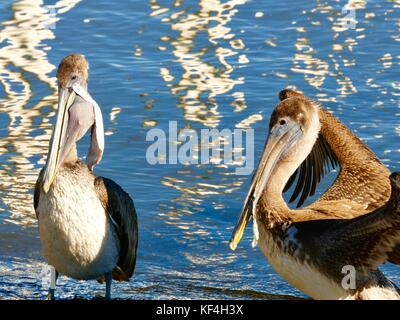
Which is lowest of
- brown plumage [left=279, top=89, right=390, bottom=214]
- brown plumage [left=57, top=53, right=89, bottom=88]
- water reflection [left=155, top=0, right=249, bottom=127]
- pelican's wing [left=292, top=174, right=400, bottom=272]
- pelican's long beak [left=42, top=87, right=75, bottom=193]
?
water reflection [left=155, top=0, right=249, bottom=127]

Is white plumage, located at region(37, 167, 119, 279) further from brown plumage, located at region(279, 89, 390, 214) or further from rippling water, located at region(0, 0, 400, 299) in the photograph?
brown plumage, located at region(279, 89, 390, 214)

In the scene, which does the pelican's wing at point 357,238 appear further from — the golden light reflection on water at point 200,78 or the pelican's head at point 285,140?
the golden light reflection on water at point 200,78

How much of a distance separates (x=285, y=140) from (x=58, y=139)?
53.4 inches

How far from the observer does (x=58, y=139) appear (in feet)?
21.7

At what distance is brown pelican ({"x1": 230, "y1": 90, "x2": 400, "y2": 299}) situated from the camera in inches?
242

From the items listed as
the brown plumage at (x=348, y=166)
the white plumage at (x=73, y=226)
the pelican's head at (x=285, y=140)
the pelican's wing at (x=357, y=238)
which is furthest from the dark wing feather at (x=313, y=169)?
the white plumage at (x=73, y=226)

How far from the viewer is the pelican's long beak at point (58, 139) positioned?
650 cm

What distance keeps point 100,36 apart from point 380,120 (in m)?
3.48

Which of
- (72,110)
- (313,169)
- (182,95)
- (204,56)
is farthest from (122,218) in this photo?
(204,56)

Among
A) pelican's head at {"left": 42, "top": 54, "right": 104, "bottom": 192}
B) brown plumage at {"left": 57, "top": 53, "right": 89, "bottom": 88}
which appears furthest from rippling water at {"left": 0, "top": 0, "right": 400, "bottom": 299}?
brown plumage at {"left": 57, "top": 53, "right": 89, "bottom": 88}

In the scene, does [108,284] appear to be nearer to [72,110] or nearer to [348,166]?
[72,110]

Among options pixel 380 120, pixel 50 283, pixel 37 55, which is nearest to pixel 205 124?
pixel 380 120

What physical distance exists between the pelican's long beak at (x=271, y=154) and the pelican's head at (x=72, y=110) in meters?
1.02

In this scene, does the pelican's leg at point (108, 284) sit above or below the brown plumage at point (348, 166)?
below
